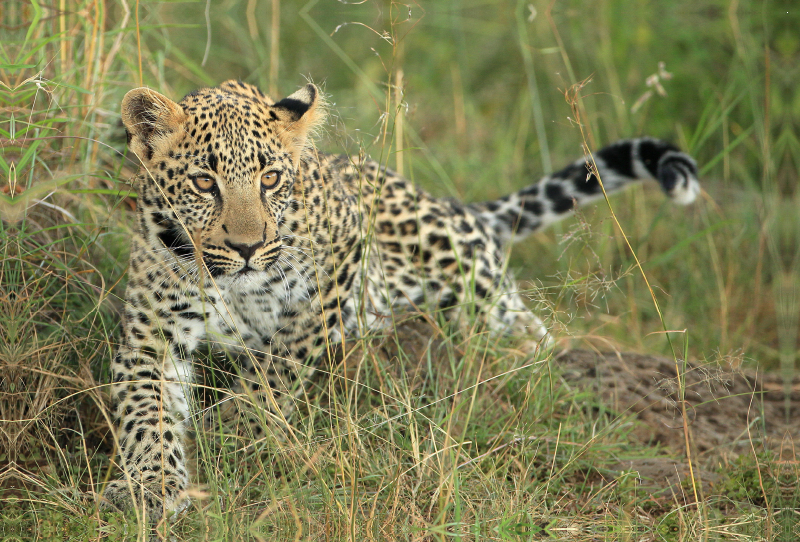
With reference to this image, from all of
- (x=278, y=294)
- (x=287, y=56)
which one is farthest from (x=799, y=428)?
(x=287, y=56)

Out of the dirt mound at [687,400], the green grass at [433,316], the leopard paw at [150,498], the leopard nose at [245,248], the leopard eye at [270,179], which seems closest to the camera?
the green grass at [433,316]

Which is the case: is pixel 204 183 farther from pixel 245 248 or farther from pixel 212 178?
pixel 245 248

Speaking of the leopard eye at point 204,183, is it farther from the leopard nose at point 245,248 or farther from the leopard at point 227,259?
the leopard nose at point 245,248

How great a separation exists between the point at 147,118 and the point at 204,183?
40 centimetres

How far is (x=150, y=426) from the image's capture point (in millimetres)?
3572

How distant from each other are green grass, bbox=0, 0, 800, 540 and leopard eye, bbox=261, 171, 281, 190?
0.36 metres

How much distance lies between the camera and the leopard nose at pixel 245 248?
136 inches

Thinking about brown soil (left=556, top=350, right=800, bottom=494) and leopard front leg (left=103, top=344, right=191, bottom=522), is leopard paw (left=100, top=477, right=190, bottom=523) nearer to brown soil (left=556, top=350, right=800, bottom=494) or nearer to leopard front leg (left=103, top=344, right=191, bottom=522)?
leopard front leg (left=103, top=344, right=191, bottom=522)

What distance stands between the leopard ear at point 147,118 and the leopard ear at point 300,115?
1.57 ft

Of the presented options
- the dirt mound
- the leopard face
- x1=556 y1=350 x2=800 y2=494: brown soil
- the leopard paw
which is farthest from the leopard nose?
the dirt mound

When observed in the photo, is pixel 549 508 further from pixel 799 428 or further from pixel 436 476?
pixel 799 428

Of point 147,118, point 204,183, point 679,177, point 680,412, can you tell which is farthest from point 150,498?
point 679,177

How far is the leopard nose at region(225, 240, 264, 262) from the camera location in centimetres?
345

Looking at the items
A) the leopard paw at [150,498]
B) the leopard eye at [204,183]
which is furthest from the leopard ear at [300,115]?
the leopard paw at [150,498]
